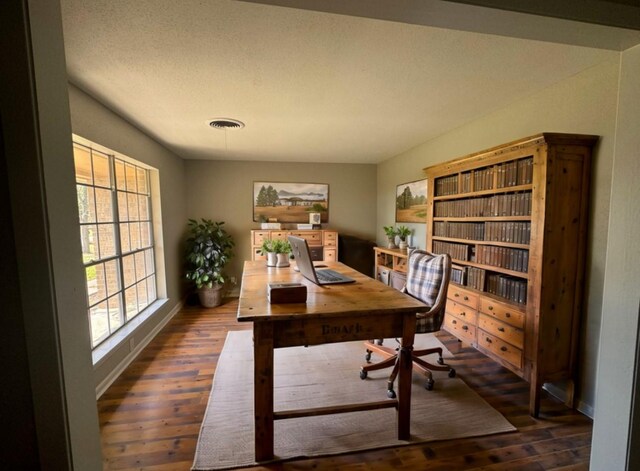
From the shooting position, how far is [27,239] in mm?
737

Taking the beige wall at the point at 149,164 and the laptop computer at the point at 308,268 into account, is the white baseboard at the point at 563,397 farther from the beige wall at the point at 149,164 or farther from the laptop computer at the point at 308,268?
the beige wall at the point at 149,164

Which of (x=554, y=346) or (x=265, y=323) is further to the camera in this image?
(x=554, y=346)

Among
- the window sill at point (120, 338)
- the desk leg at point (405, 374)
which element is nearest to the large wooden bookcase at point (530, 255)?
the desk leg at point (405, 374)

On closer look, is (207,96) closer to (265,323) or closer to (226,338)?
(265,323)

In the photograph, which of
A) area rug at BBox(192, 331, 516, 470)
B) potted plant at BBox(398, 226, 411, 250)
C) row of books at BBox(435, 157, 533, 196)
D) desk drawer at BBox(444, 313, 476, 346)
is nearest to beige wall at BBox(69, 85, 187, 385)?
area rug at BBox(192, 331, 516, 470)

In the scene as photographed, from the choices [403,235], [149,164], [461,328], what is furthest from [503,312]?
[149,164]

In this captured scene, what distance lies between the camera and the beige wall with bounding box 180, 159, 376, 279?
4.88 m

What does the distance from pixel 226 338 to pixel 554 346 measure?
3022 mm

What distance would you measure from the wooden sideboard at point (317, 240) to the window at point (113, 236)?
1.69 meters

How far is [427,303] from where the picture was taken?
91.9 inches

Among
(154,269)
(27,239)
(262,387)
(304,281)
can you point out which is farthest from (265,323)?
(154,269)

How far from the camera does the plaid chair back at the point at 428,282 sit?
7.29ft

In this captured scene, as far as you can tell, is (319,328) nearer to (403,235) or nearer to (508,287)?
(508,287)

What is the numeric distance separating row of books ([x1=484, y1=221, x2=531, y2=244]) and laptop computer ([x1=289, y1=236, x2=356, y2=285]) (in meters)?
1.29
